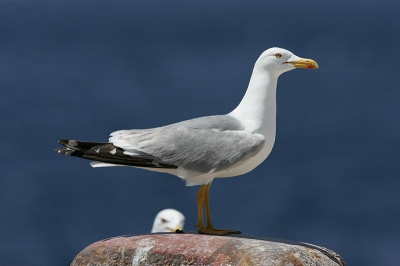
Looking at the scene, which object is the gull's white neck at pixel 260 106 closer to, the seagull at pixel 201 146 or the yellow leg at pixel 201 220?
the seagull at pixel 201 146

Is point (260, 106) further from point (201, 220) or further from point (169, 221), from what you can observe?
point (169, 221)

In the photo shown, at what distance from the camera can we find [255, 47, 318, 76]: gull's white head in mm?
11195

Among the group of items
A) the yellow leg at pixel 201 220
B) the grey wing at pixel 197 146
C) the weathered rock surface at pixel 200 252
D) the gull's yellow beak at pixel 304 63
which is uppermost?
the gull's yellow beak at pixel 304 63

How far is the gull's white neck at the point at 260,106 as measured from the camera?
11.0 metres

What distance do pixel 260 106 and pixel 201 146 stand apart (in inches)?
31.4

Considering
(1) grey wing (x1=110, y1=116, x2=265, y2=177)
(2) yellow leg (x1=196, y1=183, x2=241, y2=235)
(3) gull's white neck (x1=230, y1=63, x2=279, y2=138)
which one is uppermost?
(3) gull's white neck (x1=230, y1=63, x2=279, y2=138)

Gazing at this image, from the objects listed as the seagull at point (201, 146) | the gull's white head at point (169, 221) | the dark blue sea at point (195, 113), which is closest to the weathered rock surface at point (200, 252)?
the seagull at point (201, 146)

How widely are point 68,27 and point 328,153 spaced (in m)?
15.0

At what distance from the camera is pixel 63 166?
1107 inches

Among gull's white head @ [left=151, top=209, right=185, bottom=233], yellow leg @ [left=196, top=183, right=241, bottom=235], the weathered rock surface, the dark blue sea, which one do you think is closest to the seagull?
yellow leg @ [left=196, top=183, right=241, bottom=235]

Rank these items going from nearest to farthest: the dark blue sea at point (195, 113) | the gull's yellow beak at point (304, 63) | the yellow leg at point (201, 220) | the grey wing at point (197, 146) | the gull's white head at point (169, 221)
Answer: the grey wing at point (197, 146) < the yellow leg at point (201, 220) < the gull's yellow beak at point (304, 63) < the gull's white head at point (169, 221) < the dark blue sea at point (195, 113)

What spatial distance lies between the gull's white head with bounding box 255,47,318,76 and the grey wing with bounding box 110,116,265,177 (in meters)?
0.83

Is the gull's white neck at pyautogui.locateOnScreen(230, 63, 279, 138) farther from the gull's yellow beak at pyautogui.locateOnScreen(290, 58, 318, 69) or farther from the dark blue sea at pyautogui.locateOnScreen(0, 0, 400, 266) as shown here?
the dark blue sea at pyautogui.locateOnScreen(0, 0, 400, 266)

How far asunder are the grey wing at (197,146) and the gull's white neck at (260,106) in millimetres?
174
